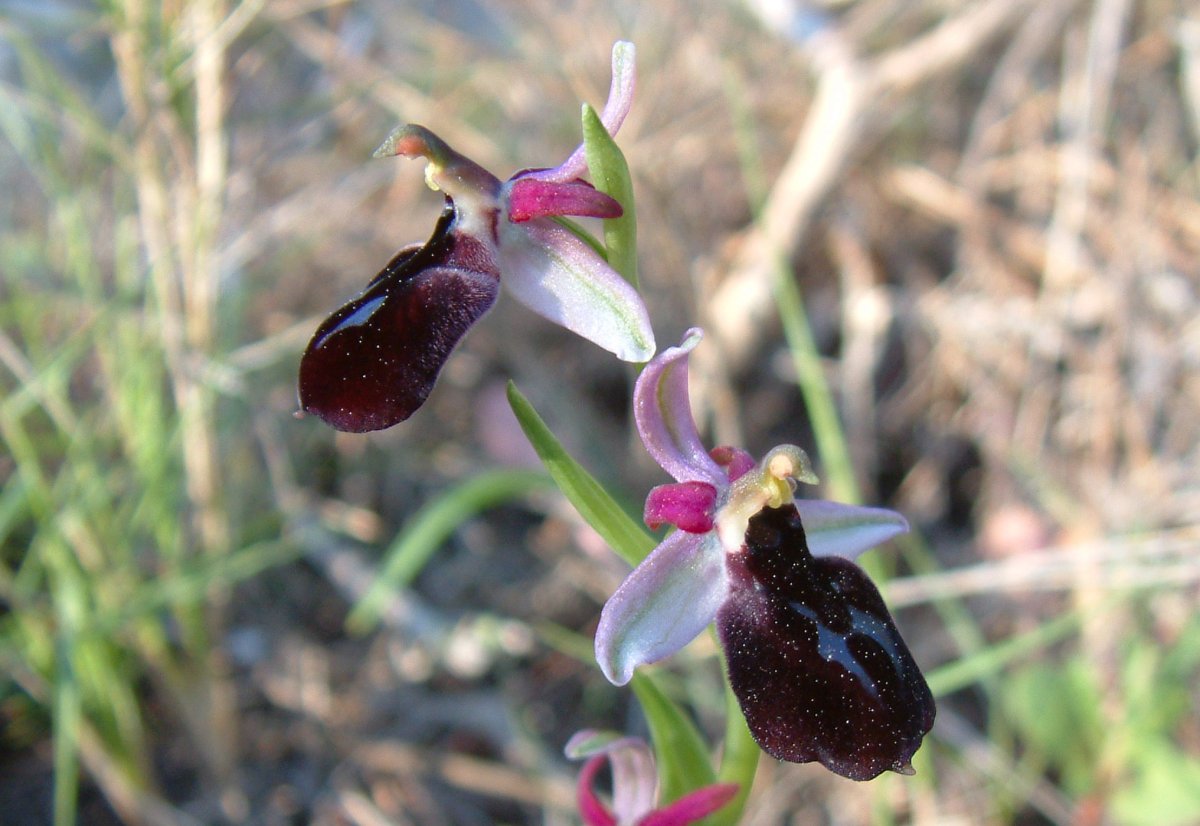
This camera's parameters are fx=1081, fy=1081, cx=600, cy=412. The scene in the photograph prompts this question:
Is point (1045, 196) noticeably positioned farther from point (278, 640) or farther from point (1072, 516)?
point (278, 640)

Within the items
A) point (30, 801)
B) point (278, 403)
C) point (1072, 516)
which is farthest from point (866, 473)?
point (30, 801)

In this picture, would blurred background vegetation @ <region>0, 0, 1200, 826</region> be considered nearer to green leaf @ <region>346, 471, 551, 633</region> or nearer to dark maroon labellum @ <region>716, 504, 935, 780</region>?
green leaf @ <region>346, 471, 551, 633</region>

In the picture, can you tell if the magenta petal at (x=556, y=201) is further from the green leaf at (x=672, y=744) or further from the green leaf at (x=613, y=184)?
the green leaf at (x=672, y=744)

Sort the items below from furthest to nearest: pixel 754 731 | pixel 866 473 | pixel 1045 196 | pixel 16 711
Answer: pixel 1045 196, pixel 866 473, pixel 16 711, pixel 754 731

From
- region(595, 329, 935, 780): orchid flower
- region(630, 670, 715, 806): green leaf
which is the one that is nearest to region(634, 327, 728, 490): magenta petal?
region(595, 329, 935, 780): orchid flower

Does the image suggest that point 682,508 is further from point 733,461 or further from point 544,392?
point 544,392

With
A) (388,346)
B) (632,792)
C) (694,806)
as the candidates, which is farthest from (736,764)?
(388,346)
